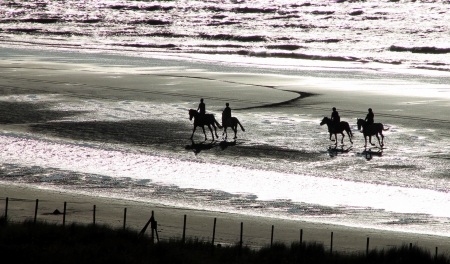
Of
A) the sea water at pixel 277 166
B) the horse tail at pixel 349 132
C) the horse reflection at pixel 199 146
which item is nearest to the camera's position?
the sea water at pixel 277 166

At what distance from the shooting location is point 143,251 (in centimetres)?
1706

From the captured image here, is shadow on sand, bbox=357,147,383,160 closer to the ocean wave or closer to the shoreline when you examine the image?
the shoreline

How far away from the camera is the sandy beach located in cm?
1945

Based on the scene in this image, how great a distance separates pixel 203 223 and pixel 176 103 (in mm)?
23805

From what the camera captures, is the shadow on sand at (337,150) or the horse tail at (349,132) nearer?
the shadow on sand at (337,150)

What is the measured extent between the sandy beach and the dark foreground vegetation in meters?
1.13

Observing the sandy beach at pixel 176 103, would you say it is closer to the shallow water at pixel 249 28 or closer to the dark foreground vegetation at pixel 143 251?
the dark foreground vegetation at pixel 143 251

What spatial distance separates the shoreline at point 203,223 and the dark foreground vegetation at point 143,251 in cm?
103

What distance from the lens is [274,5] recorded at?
452 ft

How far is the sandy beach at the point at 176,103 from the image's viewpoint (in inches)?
766

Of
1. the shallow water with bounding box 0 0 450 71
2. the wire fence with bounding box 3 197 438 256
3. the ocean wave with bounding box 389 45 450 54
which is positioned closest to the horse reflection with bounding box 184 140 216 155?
the wire fence with bounding box 3 197 438 256

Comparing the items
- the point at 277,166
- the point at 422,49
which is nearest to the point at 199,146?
the point at 277,166

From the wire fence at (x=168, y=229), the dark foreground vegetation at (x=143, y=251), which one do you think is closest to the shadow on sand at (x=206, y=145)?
the wire fence at (x=168, y=229)

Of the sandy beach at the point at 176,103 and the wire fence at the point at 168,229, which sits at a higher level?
the sandy beach at the point at 176,103
